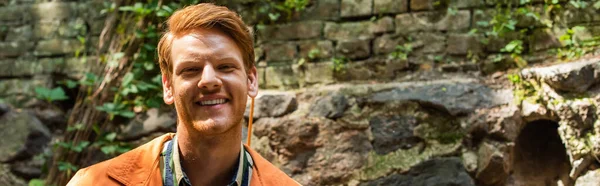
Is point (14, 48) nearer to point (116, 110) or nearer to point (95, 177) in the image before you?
point (116, 110)

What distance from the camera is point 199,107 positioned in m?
1.59

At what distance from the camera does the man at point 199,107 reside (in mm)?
1587

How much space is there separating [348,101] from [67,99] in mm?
1884

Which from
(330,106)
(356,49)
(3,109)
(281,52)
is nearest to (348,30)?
(356,49)

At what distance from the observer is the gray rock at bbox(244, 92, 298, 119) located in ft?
10.6

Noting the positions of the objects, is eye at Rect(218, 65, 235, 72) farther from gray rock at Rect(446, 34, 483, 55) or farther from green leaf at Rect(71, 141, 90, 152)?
green leaf at Rect(71, 141, 90, 152)

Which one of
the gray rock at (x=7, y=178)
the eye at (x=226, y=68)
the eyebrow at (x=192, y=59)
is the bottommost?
the gray rock at (x=7, y=178)

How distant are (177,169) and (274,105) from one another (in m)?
1.62

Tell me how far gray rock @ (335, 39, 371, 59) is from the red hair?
5.65 feet

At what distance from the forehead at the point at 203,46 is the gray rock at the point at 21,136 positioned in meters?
2.40

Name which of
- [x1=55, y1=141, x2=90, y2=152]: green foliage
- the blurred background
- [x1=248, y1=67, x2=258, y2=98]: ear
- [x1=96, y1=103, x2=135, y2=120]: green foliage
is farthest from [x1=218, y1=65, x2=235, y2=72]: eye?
[x1=55, y1=141, x2=90, y2=152]: green foliage

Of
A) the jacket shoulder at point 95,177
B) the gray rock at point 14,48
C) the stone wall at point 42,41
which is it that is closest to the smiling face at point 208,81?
the jacket shoulder at point 95,177

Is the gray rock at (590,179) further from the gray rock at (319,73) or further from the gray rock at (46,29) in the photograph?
the gray rock at (46,29)

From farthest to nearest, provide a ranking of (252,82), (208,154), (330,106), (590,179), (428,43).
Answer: (428,43), (330,106), (590,179), (252,82), (208,154)
